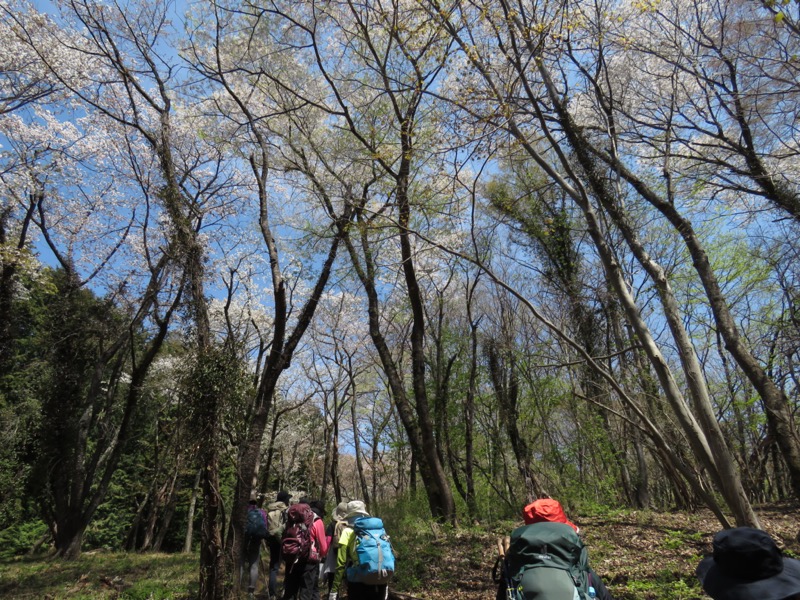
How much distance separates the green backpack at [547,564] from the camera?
2080 mm

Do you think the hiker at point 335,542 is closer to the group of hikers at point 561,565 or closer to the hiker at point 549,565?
the group of hikers at point 561,565

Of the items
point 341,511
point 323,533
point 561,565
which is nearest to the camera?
point 561,565

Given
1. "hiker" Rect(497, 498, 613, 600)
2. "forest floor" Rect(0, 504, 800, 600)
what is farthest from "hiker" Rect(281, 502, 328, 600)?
"hiker" Rect(497, 498, 613, 600)

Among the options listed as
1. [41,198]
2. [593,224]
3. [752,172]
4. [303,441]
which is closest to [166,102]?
[41,198]

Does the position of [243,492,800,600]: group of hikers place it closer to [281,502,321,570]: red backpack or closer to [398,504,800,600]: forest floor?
[281,502,321,570]: red backpack

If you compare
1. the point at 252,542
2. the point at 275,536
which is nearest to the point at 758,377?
the point at 275,536

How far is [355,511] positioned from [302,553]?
1.19m

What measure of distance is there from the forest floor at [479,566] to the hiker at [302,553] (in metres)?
1.16

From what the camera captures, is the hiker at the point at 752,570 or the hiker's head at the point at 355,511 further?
the hiker's head at the point at 355,511

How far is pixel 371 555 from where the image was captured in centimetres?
411

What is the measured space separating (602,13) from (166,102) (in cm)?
756

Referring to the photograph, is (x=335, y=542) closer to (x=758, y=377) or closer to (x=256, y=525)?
(x=256, y=525)

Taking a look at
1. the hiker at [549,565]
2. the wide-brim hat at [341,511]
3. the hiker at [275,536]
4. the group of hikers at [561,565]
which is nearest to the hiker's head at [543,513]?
the group of hikers at [561,565]

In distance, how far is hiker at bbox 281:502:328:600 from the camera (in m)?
5.23
